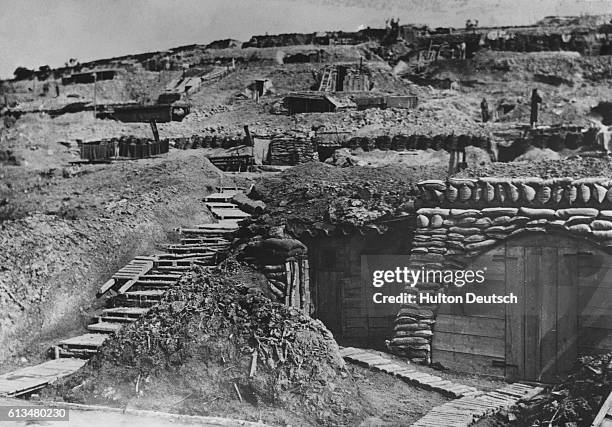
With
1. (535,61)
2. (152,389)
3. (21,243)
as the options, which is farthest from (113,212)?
(535,61)

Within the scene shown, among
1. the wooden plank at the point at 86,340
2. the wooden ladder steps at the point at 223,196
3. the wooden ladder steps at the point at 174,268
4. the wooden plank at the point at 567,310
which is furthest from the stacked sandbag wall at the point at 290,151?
the wooden plank at the point at 567,310

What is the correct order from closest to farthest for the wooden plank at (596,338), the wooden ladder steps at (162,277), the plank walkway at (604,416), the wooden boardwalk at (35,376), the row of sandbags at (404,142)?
the plank walkway at (604,416)
the wooden plank at (596,338)
the wooden boardwalk at (35,376)
the wooden ladder steps at (162,277)
the row of sandbags at (404,142)

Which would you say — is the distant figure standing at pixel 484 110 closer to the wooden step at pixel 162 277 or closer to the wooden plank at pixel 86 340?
the wooden step at pixel 162 277

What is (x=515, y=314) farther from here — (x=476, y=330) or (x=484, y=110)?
(x=484, y=110)

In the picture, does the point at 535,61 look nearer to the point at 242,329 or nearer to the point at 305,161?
the point at 305,161

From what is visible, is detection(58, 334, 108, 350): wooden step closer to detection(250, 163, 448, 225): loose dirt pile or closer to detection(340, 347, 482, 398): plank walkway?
detection(250, 163, 448, 225): loose dirt pile

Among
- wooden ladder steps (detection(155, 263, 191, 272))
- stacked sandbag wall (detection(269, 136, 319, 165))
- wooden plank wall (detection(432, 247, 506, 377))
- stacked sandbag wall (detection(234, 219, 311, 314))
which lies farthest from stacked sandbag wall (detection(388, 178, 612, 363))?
wooden ladder steps (detection(155, 263, 191, 272))

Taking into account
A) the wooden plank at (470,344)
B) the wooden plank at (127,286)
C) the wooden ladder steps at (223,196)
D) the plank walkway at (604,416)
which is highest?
the wooden ladder steps at (223,196)
